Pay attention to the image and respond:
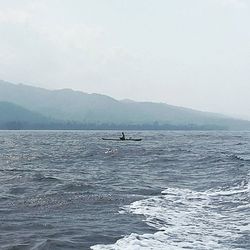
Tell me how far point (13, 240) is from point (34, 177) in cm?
1946

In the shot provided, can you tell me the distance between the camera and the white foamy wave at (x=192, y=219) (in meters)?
15.2

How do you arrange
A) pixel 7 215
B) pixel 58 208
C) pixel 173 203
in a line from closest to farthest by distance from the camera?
pixel 7 215, pixel 58 208, pixel 173 203

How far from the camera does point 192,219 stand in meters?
19.8

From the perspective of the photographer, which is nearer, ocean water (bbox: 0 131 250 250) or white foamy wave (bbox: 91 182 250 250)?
white foamy wave (bbox: 91 182 250 250)

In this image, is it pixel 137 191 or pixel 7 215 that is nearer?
pixel 7 215

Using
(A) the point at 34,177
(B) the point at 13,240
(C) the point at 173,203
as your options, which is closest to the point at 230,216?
(C) the point at 173,203

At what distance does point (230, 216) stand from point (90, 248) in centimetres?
842

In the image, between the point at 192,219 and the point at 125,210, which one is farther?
the point at 125,210

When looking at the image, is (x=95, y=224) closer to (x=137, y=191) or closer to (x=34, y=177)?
(x=137, y=191)

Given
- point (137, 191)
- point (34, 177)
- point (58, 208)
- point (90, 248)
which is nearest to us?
point (90, 248)

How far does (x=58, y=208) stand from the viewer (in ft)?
71.1

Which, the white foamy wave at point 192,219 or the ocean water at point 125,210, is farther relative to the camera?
the ocean water at point 125,210

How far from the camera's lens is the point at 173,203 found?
23766 mm

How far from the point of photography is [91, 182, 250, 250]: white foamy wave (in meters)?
15.2
